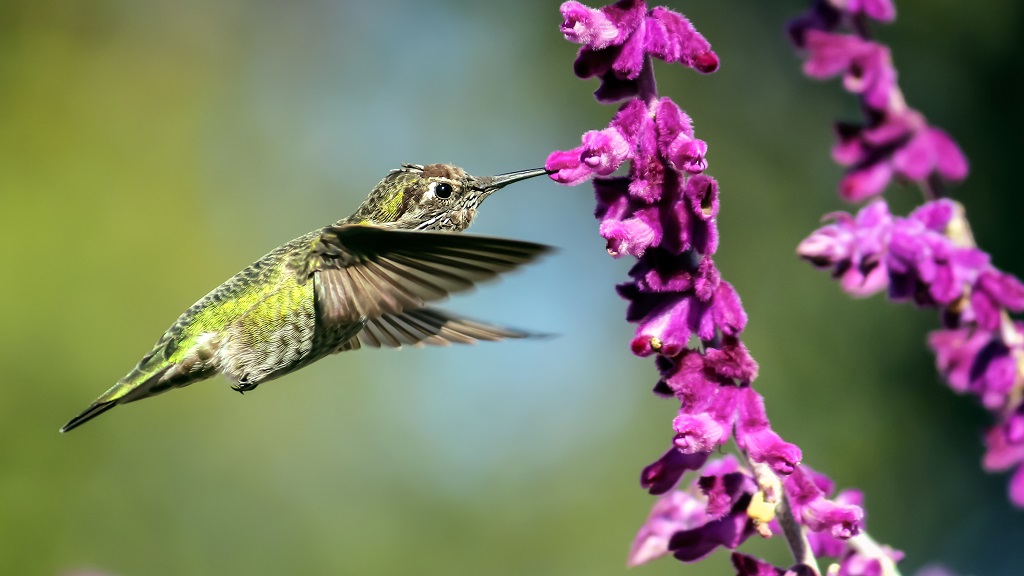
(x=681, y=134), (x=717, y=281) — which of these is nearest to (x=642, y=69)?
(x=681, y=134)

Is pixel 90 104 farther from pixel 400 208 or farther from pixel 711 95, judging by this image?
pixel 400 208

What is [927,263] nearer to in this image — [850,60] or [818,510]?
[850,60]

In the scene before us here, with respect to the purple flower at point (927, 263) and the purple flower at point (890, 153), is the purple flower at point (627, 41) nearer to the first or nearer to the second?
the purple flower at point (927, 263)

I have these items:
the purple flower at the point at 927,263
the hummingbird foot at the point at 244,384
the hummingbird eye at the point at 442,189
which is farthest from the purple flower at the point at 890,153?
the hummingbird foot at the point at 244,384

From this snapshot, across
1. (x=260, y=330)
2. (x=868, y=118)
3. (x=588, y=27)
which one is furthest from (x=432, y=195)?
(x=588, y=27)

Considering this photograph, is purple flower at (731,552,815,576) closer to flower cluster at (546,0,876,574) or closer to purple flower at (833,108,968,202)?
flower cluster at (546,0,876,574)

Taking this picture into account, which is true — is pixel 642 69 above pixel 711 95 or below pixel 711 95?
below
